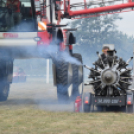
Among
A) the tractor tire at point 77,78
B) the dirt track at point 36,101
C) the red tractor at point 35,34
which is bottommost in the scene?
the dirt track at point 36,101

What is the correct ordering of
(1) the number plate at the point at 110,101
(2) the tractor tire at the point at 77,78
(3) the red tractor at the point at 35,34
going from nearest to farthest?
1. (1) the number plate at the point at 110,101
2. (3) the red tractor at the point at 35,34
3. (2) the tractor tire at the point at 77,78

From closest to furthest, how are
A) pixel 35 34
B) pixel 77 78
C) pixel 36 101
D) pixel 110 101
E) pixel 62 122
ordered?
pixel 62 122 → pixel 110 101 → pixel 35 34 → pixel 36 101 → pixel 77 78

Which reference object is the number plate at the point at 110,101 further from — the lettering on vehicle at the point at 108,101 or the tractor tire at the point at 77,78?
the tractor tire at the point at 77,78

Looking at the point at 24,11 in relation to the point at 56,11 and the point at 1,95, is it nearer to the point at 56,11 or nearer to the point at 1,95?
the point at 56,11

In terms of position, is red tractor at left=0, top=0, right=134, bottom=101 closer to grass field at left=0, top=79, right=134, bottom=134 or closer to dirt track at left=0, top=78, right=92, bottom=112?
dirt track at left=0, top=78, right=92, bottom=112

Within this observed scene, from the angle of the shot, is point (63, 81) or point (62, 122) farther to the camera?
point (63, 81)

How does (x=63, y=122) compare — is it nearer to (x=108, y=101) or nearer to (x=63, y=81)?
(x=108, y=101)

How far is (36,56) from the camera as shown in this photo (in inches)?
560

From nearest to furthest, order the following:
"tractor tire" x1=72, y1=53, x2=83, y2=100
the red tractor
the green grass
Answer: the green grass, the red tractor, "tractor tire" x1=72, y1=53, x2=83, y2=100

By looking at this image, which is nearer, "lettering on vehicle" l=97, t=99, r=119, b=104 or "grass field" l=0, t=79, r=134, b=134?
"grass field" l=0, t=79, r=134, b=134

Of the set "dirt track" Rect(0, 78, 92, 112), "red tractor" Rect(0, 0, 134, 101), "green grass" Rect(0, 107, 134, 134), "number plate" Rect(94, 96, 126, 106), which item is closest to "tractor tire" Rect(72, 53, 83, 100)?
"dirt track" Rect(0, 78, 92, 112)

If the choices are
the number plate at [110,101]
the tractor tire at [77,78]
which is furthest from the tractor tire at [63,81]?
the number plate at [110,101]

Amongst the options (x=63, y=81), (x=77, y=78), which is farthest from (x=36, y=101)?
(x=63, y=81)

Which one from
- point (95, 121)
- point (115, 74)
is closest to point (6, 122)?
point (95, 121)
